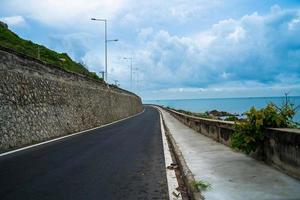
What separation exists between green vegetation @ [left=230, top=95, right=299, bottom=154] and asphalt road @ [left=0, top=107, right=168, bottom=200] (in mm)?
2241

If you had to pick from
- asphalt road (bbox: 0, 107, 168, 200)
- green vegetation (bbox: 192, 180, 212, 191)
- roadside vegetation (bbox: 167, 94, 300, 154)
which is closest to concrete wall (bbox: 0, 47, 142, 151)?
asphalt road (bbox: 0, 107, 168, 200)

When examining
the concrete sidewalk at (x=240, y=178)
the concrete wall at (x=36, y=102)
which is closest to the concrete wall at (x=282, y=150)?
the concrete sidewalk at (x=240, y=178)

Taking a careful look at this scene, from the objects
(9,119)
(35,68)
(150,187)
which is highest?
(35,68)

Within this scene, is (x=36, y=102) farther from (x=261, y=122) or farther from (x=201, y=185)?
(x=201, y=185)

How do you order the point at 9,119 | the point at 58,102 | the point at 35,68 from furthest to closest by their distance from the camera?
the point at 58,102, the point at 35,68, the point at 9,119

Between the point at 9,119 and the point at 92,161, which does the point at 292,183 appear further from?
the point at 9,119

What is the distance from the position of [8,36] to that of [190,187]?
56804 millimetres

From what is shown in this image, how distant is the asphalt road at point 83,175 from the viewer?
785 cm

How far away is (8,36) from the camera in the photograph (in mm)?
59719

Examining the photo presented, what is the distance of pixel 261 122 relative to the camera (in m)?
10.1

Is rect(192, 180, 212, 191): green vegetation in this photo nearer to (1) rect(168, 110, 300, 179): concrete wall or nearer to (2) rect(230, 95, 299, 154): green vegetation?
(1) rect(168, 110, 300, 179): concrete wall

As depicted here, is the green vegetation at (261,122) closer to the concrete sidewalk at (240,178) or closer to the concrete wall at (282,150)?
the concrete wall at (282,150)

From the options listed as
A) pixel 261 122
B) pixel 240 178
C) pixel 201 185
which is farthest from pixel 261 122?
pixel 201 185

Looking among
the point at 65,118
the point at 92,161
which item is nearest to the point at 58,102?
the point at 65,118
